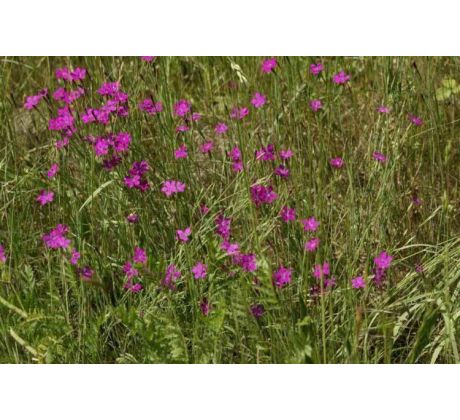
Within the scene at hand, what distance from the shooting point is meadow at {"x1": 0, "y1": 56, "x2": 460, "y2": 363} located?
188 centimetres

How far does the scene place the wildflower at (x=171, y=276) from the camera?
1873 mm

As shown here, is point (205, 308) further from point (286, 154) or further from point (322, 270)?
point (286, 154)

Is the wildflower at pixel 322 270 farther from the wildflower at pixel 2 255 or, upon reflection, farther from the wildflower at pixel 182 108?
the wildflower at pixel 2 255

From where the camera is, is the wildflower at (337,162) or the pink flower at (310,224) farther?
the wildflower at (337,162)

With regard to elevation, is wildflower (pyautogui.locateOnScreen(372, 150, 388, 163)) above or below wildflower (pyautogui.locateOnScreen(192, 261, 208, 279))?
above

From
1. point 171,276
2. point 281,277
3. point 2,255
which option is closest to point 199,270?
point 171,276

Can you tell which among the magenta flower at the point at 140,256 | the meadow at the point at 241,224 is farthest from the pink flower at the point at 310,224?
the magenta flower at the point at 140,256

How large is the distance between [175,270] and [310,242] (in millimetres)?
348

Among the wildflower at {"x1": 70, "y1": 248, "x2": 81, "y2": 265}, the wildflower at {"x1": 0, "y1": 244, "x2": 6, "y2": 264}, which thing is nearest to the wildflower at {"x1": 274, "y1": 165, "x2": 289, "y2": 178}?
the wildflower at {"x1": 70, "y1": 248, "x2": 81, "y2": 265}

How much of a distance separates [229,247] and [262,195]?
0.17 m

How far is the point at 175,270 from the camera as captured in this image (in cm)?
197

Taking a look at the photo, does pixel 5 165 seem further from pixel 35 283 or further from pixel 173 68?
pixel 173 68

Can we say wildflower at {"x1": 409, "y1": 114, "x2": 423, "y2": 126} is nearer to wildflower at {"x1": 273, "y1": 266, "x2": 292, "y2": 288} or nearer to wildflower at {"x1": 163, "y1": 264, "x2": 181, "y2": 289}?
wildflower at {"x1": 273, "y1": 266, "x2": 292, "y2": 288}
